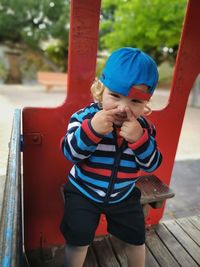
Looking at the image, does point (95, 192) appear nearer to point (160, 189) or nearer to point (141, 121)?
point (141, 121)

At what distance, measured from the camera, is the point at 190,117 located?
8383mm

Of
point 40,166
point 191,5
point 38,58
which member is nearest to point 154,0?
point 38,58

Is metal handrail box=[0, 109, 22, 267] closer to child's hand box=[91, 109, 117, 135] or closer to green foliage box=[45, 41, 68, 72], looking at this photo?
child's hand box=[91, 109, 117, 135]

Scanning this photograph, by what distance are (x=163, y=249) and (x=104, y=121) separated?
1497mm

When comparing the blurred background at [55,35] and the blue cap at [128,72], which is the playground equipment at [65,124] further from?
the blurred background at [55,35]

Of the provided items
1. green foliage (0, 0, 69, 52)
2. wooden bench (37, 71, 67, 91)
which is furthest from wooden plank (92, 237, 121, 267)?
green foliage (0, 0, 69, 52)

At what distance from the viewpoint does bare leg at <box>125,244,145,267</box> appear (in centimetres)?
161

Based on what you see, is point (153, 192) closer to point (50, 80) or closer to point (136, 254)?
point (136, 254)

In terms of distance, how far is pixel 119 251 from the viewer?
219 cm

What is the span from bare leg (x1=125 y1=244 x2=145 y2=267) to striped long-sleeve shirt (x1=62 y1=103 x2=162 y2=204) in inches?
13.3

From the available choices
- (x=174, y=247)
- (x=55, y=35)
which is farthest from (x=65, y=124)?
(x=55, y=35)

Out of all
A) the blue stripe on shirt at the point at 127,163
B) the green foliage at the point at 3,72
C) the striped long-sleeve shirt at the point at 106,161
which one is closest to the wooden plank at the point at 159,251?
the striped long-sleeve shirt at the point at 106,161

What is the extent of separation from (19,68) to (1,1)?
3.25m

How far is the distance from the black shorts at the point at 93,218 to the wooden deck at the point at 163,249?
2.15ft
